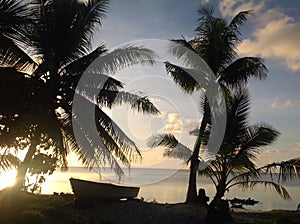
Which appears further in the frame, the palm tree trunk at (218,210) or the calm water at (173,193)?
the calm water at (173,193)

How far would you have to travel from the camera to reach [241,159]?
13.5 meters

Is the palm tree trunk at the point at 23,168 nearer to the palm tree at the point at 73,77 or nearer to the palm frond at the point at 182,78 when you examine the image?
the palm tree at the point at 73,77

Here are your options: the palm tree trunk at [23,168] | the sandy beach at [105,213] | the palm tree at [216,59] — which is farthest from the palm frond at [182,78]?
the palm tree trunk at [23,168]

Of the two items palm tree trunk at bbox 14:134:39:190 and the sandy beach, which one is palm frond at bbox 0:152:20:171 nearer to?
palm tree trunk at bbox 14:134:39:190

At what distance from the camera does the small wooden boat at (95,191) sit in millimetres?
15156

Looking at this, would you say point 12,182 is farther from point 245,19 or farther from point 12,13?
point 245,19

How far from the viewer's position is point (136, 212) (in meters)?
14.6

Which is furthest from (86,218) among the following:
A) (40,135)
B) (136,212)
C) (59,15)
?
(59,15)

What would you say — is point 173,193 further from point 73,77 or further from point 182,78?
point 73,77

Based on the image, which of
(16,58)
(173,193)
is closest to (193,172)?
(16,58)

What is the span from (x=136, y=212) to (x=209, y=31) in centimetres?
962

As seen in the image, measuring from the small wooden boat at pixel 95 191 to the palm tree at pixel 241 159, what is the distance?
12.1 feet

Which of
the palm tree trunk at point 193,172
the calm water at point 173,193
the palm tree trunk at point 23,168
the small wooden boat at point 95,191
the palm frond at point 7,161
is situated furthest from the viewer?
the calm water at point 173,193

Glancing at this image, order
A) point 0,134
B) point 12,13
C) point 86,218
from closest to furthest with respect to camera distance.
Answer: point 12,13 < point 0,134 < point 86,218
